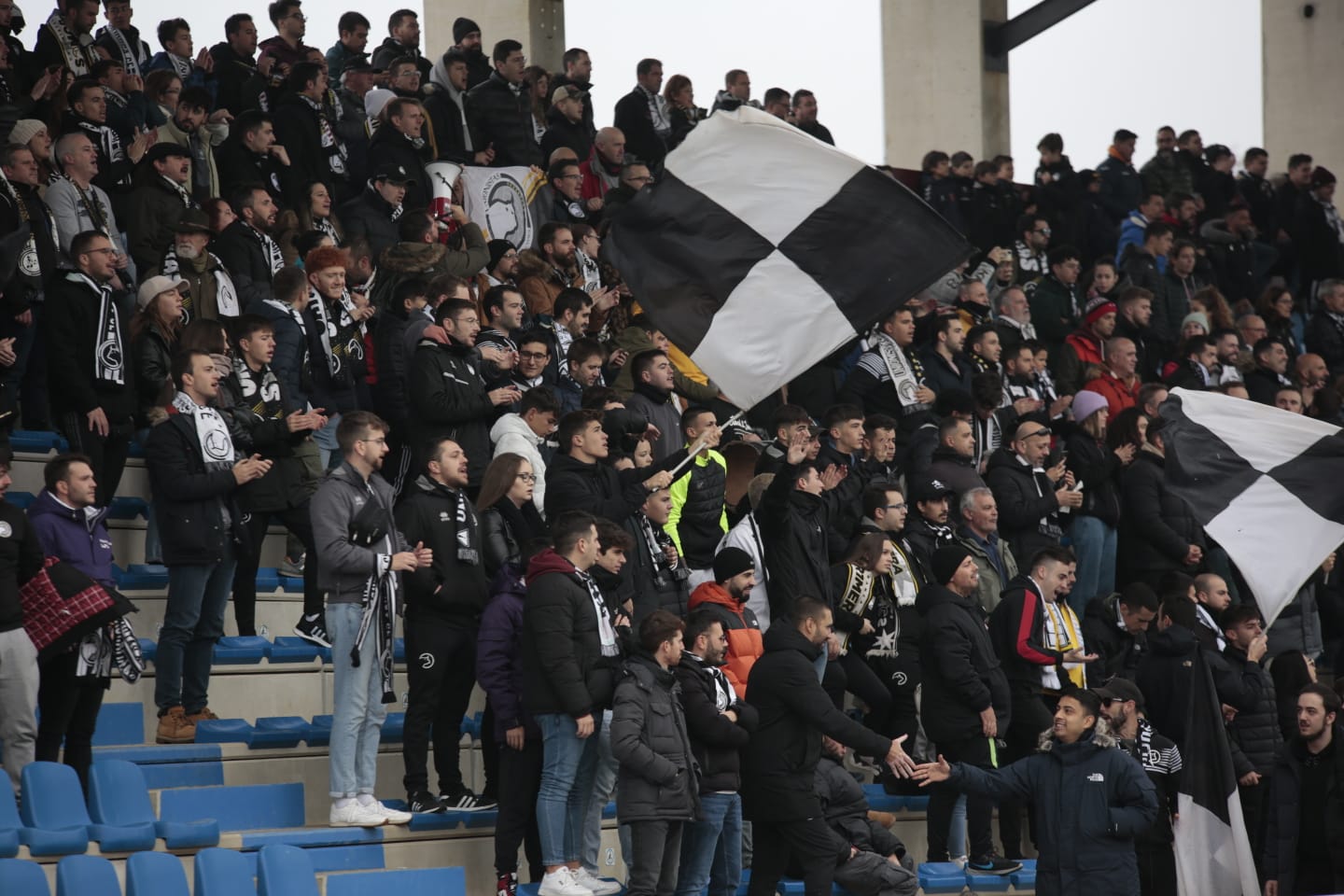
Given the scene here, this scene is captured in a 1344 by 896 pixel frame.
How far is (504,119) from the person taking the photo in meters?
15.4

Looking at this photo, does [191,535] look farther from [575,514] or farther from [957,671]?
[957,671]

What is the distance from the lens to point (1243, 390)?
14.7 m

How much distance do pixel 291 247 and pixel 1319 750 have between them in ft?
23.6

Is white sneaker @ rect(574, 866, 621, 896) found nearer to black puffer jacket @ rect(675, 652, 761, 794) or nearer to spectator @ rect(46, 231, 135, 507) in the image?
black puffer jacket @ rect(675, 652, 761, 794)

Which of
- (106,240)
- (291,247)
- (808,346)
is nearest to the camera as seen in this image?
(808,346)

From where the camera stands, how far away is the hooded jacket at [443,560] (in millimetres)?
8625

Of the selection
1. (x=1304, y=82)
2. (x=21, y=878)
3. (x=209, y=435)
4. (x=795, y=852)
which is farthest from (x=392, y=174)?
(x=1304, y=82)

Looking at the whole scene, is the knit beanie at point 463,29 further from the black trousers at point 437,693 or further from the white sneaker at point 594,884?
the white sneaker at point 594,884

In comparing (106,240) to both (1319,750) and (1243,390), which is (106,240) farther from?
(1243,390)

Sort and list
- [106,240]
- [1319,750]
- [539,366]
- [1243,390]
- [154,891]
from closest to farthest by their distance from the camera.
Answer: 1. [154,891]
2. [1319,750]
3. [106,240]
4. [539,366]
5. [1243,390]

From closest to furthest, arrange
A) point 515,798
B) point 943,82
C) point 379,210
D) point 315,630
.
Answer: point 515,798 → point 315,630 → point 379,210 → point 943,82

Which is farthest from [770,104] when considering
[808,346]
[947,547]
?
[808,346]

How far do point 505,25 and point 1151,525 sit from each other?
956 cm

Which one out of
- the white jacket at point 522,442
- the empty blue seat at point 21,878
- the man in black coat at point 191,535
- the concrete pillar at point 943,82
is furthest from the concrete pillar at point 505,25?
the empty blue seat at point 21,878
